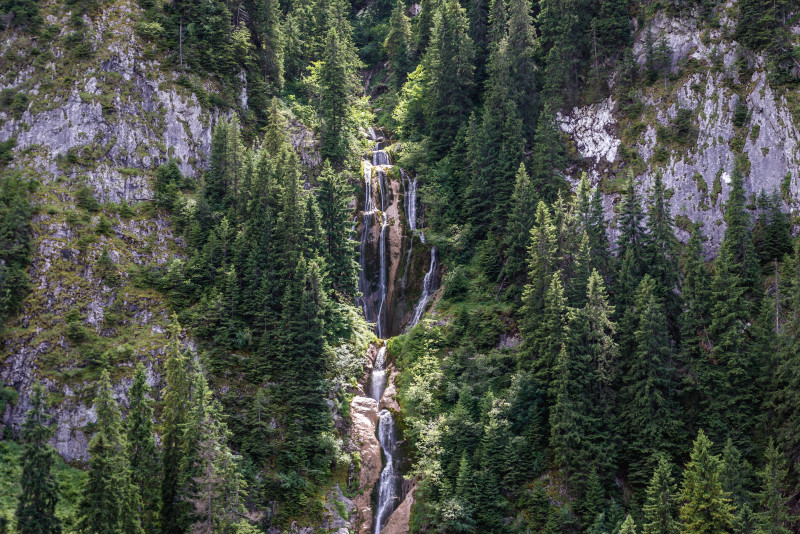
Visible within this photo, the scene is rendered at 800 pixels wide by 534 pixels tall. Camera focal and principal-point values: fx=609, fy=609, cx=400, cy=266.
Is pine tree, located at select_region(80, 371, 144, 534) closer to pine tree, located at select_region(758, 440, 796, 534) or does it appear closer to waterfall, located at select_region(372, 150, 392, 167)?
pine tree, located at select_region(758, 440, 796, 534)

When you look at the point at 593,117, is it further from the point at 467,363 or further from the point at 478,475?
the point at 478,475

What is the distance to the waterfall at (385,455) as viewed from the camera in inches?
1797

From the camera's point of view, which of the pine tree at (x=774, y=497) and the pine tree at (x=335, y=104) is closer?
the pine tree at (x=774, y=497)

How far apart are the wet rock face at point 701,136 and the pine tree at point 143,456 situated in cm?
3883

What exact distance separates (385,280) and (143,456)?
29628 mm

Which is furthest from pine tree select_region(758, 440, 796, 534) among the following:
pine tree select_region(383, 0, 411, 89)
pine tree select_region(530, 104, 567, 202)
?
pine tree select_region(383, 0, 411, 89)

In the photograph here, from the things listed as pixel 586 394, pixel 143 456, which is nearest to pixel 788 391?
pixel 586 394

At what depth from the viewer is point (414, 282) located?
59.8 m

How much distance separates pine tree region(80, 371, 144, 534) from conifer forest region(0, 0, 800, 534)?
150mm

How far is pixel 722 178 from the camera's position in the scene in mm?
48250

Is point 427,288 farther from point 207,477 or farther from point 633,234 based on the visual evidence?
point 207,477

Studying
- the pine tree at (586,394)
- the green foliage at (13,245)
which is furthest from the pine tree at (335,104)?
the pine tree at (586,394)

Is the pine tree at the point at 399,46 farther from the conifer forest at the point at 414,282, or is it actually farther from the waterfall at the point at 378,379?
the waterfall at the point at 378,379

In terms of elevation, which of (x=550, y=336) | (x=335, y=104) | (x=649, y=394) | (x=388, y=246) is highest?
(x=335, y=104)
